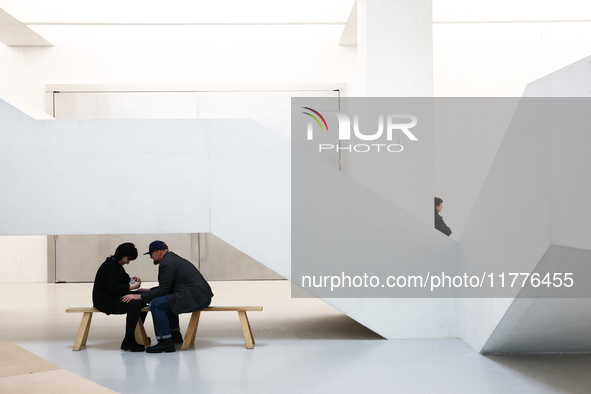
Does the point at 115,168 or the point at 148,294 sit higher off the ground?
the point at 115,168

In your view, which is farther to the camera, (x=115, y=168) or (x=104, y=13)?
(x=104, y=13)

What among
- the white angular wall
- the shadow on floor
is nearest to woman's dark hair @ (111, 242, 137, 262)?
the white angular wall

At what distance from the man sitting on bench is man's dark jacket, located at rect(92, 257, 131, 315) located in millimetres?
121

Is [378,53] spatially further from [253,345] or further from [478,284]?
[253,345]

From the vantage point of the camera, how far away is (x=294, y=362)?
17.7 ft

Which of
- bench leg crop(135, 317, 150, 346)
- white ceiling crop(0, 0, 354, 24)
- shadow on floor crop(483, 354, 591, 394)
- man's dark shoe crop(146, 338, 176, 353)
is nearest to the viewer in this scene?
shadow on floor crop(483, 354, 591, 394)

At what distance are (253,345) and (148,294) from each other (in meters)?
1.25

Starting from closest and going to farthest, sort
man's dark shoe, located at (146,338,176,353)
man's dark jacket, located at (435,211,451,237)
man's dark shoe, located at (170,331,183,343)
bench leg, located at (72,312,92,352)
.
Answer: man's dark shoe, located at (146,338,176,353) → bench leg, located at (72,312,92,352) → man's dark shoe, located at (170,331,183,343) → man's dark jacket, located at (435,211,451,237)

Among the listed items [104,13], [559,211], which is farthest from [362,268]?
[104,13]

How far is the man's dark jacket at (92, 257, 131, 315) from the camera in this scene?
5.91m

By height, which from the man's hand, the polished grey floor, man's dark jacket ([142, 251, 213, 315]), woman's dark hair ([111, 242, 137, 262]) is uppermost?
woman's dark hair ([111, 242, 137, 262])

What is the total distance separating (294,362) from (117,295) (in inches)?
81.2

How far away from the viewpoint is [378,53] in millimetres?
8039

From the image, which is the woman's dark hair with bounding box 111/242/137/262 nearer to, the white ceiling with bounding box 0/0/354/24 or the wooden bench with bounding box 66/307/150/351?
the wooden bench with bounding box 66/307/150/351
